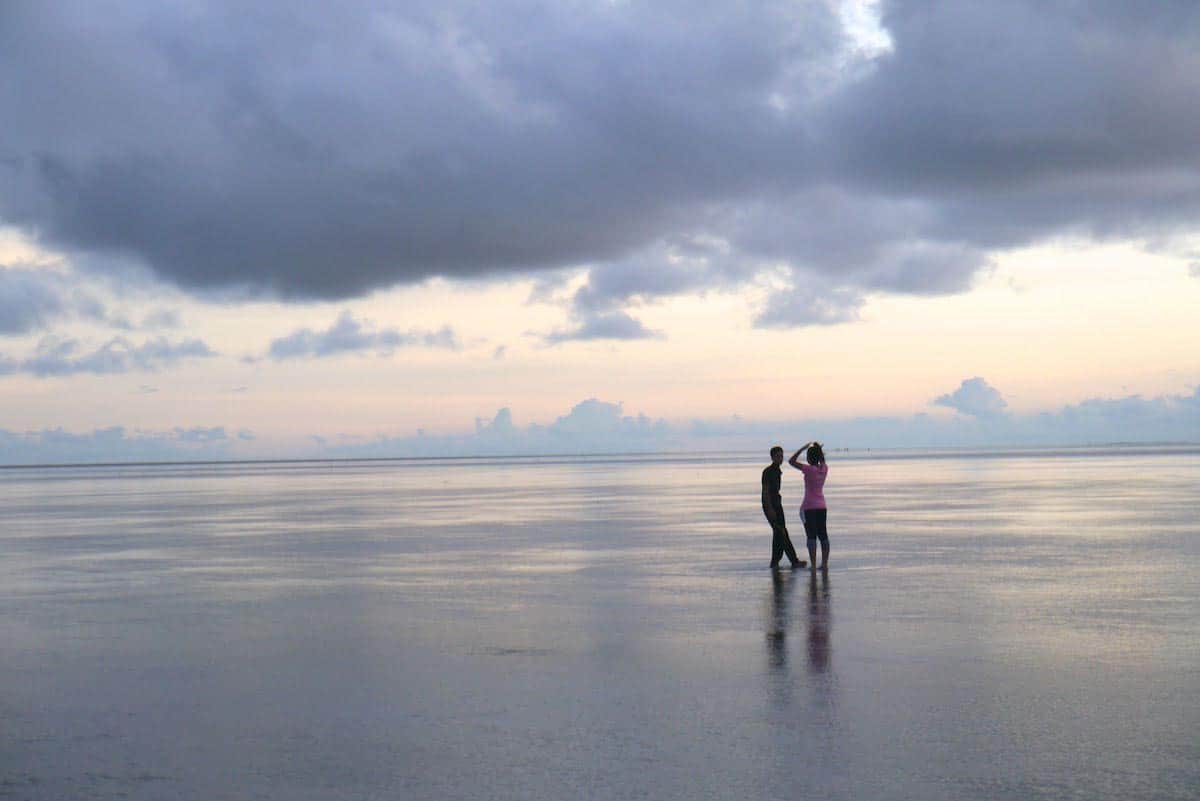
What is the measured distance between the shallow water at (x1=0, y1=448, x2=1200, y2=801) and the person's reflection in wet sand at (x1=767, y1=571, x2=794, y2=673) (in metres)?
0.07

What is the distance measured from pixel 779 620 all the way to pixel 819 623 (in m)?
0.43

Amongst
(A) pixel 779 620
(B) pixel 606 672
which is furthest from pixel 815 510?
(B) pixel 606 672

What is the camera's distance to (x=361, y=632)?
12.2m

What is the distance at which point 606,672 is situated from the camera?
993 cm

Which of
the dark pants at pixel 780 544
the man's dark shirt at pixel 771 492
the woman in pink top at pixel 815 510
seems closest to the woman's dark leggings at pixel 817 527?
the woman in pink top at pixel 815 510

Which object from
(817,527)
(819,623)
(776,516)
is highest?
(776,516)

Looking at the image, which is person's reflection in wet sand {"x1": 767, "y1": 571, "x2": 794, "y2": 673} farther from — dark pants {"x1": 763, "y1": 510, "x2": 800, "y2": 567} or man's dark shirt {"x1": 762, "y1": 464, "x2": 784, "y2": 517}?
man's dark shirt {"x1": 762, "y1": 464, "x2": 784, "y2": 517}

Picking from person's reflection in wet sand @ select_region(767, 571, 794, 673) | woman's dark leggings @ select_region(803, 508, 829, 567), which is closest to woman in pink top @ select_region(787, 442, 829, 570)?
woman's dark leggings @ select_region(803, 508, 829, 567)

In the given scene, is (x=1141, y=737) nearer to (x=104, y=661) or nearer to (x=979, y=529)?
(x=104, y=661)

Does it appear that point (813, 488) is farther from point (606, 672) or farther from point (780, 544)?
point (606, 672)

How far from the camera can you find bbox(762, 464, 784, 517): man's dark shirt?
60.2 ft

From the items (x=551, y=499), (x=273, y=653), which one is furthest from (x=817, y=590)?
(x=551, y=499)

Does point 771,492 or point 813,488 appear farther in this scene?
point 771,492

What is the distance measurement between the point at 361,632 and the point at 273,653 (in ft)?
4.14
